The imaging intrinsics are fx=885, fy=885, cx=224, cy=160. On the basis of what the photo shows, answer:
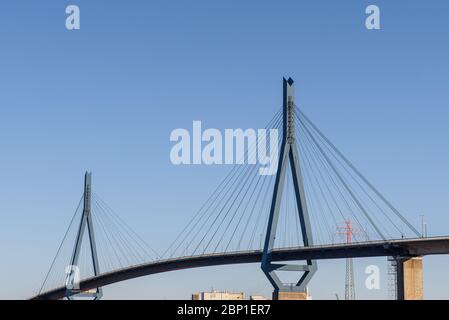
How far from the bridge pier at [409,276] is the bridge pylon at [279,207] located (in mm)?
11564

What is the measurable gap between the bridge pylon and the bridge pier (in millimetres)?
11564

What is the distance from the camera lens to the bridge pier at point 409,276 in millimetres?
84938

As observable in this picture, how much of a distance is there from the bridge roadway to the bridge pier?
0.73m

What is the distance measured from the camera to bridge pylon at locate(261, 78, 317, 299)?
3652 inches

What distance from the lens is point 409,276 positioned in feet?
281

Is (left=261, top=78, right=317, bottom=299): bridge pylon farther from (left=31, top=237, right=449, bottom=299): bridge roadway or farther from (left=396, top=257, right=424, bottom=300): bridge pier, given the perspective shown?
(left=396, top=257, right=424, bottom=300): bridge pier

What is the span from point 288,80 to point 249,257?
72.5ft

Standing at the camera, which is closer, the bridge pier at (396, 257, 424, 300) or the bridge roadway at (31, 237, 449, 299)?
the bridge pier at (396, 257, 424, 300)

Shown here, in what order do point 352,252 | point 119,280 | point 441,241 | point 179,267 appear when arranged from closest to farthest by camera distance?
1. point 441,241
2. point 352,252
3. point 179,267
4. point 119,280

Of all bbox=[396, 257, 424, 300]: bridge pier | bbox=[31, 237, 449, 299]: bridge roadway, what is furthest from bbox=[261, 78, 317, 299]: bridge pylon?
bbox=[396, 257, 424, 300]: bridge pier
